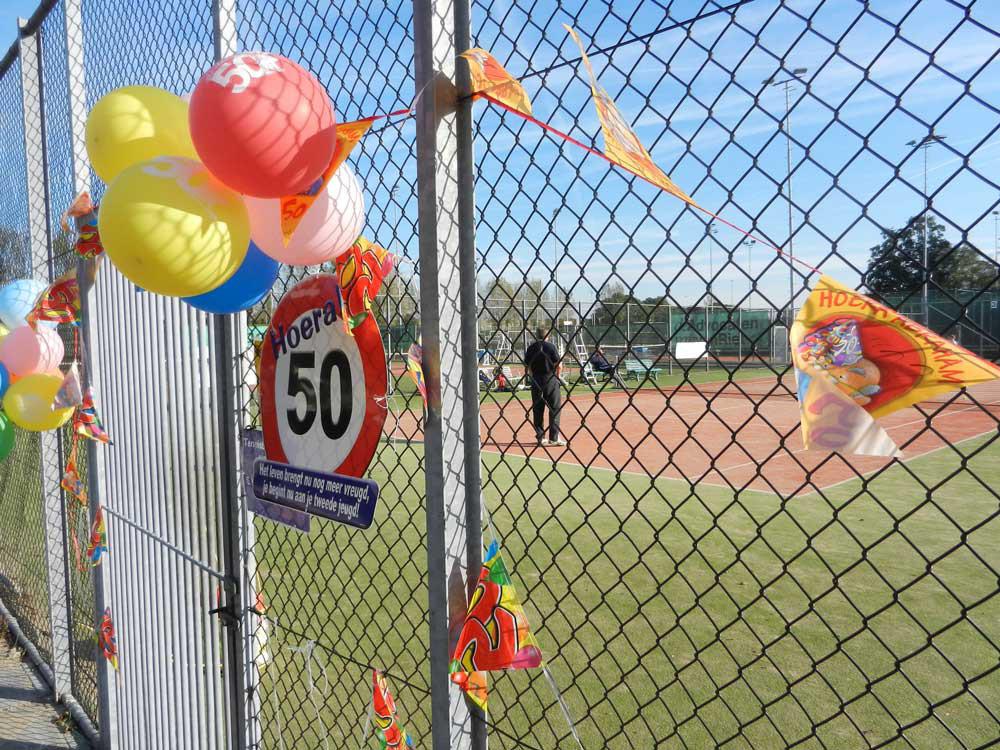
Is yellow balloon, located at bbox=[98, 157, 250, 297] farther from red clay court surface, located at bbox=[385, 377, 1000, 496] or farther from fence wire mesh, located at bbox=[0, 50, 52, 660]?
red clay court surface, located at bbox=[385, 377, 1000, 496]

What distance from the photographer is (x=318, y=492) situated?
1.86m

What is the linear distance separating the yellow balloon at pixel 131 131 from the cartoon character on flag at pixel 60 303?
5.50 ft

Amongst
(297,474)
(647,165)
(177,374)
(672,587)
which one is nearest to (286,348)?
(297,474)

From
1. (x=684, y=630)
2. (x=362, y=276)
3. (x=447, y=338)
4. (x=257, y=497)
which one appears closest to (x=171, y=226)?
(x=362, y=276)

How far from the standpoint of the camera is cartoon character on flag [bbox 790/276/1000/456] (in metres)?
1.03

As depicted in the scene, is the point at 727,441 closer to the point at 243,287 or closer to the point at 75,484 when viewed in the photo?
the point at 75,484

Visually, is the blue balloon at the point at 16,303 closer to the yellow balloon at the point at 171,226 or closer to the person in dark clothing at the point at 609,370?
the yellow balloon at the point at 171,226

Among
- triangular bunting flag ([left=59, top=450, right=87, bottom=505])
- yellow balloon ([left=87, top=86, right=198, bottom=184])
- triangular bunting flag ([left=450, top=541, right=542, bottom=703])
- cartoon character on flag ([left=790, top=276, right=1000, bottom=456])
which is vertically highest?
yellow balloon ([left=87, top=86, right=198, bottom=184])

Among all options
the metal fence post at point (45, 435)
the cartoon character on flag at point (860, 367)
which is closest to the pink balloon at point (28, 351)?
the metal fence post at point (45, 435)

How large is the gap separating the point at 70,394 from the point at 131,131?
1833 mm

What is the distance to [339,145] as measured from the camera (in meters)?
1.56

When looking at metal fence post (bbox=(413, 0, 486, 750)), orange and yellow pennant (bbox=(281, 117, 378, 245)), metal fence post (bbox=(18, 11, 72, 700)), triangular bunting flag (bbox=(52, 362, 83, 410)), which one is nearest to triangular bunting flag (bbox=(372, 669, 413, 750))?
metal fence post (bbox=(413, 0, 486, 750))

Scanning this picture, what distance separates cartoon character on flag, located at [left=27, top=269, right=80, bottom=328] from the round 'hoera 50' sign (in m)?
1.85

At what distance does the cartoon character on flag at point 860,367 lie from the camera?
103 centimetres
